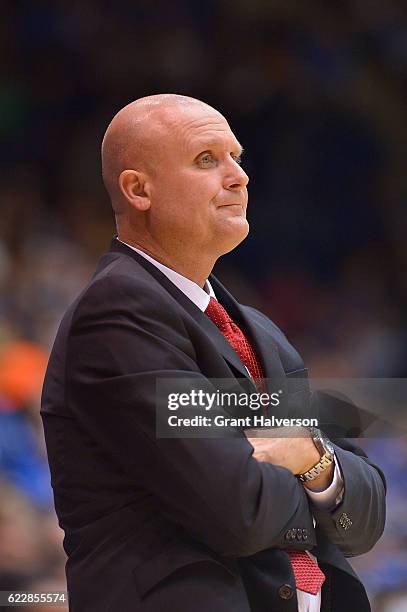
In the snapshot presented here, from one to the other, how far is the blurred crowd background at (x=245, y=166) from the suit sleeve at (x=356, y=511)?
59cm

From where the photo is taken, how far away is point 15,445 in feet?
8.89

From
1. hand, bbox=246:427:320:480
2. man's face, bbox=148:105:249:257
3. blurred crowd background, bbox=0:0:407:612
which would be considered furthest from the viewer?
blurred crowd background, bbox=0:0:407:612

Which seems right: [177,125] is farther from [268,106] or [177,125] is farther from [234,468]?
[268,106]

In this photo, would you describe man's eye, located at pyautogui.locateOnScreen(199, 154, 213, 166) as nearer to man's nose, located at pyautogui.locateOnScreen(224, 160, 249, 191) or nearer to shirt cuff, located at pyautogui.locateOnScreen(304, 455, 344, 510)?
man's nose, located at pyautogui.locateOnScreen(224, 160, 249, 191)

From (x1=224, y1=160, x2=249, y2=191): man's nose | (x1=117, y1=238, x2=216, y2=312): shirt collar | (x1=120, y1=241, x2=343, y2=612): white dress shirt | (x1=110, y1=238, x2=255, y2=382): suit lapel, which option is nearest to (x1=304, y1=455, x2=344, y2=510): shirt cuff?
(x1=120, y1=241, x2=343, y2=612): white dress shirt

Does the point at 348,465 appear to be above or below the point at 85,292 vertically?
below

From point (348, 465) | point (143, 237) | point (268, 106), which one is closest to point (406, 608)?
point (348, 465)

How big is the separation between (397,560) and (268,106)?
1.31 m

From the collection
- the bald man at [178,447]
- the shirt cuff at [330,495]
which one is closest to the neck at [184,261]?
the bald man at [178,447]

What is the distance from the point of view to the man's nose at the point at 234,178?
6.04 feet

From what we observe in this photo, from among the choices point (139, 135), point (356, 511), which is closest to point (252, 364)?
point (356, 511)

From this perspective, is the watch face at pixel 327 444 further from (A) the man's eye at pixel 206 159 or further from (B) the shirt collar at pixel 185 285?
(A) the man's eye at pixel 206 159

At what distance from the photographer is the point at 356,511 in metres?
1.72

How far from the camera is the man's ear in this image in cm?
184
